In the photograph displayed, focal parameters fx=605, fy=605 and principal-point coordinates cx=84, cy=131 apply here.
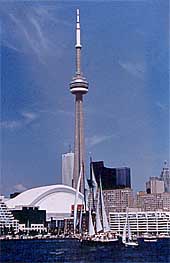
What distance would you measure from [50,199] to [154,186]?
85cm

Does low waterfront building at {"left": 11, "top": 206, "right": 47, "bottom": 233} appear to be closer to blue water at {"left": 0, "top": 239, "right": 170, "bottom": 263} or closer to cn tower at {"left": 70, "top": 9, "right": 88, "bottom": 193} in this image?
blue water at {"left": 0, "top": 239, "right": 170, "bottom": 263}

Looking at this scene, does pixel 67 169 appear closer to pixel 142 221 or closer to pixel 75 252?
pixel 75 252

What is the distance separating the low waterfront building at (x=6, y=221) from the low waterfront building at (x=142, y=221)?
77cm

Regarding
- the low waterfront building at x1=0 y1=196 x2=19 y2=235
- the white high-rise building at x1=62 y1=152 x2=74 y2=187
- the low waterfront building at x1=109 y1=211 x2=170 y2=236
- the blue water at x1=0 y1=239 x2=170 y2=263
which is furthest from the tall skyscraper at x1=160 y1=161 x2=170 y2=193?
the low waterfront building at x1=0 y1=196 x2=19 y2=235

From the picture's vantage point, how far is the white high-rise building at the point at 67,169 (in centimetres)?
462

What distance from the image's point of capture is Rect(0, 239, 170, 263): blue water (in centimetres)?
426

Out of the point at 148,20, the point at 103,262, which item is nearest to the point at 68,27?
the point at 148,20

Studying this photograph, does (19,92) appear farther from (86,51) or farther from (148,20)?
(148,20)

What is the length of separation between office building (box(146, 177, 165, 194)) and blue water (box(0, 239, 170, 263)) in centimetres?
38

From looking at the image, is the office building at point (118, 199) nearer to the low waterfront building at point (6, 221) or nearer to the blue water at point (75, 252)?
the blue water at point (75, 252)

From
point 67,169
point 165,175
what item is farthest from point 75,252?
point 165,175

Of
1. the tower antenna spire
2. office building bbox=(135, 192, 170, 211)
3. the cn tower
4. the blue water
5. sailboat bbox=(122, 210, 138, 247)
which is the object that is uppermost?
the tower antenna spire

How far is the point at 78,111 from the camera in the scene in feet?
15.2

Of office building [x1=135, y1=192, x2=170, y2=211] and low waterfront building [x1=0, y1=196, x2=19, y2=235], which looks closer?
low waterfront building [x1=0, y1=196, x2=19, y2=235]
